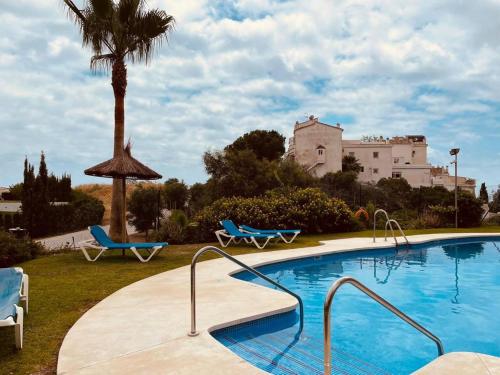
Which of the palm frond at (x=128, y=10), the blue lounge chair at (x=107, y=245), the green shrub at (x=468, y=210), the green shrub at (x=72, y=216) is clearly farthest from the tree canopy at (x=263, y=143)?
the blue lounge chair at (x=107, y=245)

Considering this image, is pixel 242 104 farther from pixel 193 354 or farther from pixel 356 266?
pixel 193 354

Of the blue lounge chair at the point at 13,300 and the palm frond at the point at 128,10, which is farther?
the palm frond at the point at 128,10

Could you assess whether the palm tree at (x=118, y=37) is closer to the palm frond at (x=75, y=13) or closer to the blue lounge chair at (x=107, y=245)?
the palm frond at (x=75, y=13)

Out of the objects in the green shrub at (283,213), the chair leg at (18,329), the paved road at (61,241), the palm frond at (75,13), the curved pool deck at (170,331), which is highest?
the palm frond at (75,13)

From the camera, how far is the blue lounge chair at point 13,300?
Result: 407 centimetres

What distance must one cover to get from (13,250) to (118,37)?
711cm

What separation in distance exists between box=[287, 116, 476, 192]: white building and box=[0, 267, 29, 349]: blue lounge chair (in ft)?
143

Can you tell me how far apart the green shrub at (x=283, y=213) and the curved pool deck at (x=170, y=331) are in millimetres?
7605

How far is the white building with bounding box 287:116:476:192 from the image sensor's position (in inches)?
2023

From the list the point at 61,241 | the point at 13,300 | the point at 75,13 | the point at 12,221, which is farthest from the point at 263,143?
the point at 13,300

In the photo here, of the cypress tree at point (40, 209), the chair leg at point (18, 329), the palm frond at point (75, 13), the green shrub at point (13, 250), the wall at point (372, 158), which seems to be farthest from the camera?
the wall at point (372, 158)

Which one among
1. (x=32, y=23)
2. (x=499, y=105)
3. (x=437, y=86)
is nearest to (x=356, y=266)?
(x=32, y=23)

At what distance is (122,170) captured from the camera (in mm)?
11375

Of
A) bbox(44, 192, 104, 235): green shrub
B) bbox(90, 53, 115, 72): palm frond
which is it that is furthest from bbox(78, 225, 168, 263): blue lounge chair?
bbox(44, 192, 104, 235): green shrub
